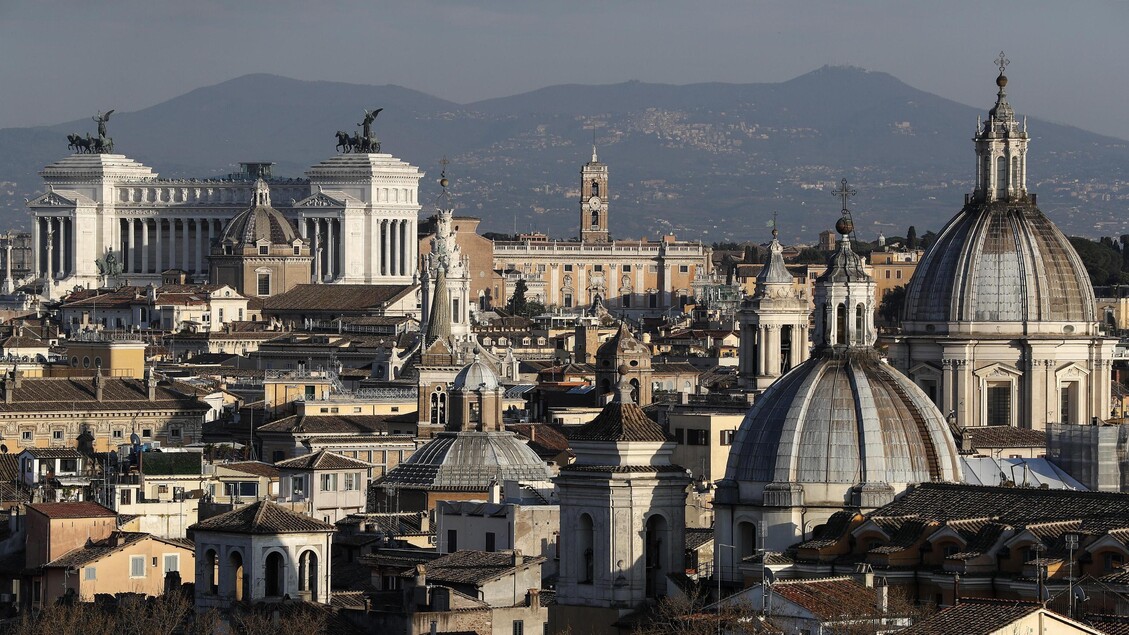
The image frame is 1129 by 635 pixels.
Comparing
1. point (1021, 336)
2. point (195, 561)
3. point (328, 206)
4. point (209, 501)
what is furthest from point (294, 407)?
point (328, 206)

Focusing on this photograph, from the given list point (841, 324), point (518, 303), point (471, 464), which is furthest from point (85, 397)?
point (518, 303)

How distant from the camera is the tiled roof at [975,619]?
111 feet

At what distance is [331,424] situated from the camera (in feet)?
277

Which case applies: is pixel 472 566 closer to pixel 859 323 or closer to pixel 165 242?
pixel 859 323

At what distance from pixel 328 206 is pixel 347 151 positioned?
35.5 feet

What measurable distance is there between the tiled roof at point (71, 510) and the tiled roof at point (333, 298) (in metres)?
84.1

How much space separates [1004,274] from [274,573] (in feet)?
94.5

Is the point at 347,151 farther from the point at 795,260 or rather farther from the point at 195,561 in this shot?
the point at 195,561

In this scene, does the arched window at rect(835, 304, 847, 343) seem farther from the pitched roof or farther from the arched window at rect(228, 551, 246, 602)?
the pitched roof

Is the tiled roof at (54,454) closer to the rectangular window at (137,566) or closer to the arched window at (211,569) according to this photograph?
the rectangular window at (137,566)

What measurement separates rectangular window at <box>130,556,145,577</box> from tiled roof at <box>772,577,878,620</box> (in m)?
13.0

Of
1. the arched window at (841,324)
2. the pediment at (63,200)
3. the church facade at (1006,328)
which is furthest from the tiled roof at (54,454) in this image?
the pediment at (63,200)

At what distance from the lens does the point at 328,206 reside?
178 meters

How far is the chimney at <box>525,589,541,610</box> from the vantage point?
45688mm
